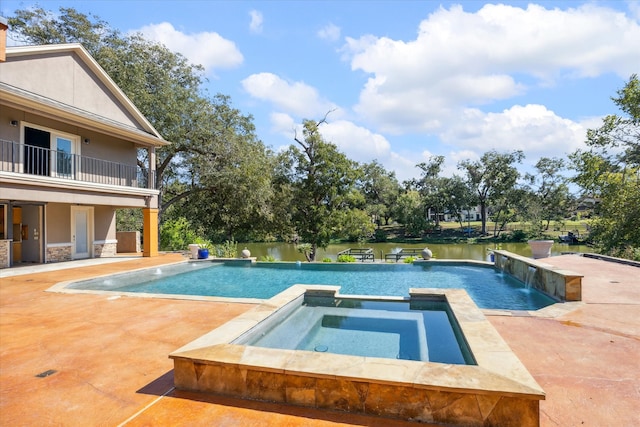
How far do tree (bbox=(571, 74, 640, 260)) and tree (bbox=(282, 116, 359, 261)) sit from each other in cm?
1239

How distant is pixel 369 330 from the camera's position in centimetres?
503

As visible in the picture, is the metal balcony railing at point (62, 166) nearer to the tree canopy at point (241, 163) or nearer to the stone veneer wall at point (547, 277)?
the tree canopy at point (241, 163)

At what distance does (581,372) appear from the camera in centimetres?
332

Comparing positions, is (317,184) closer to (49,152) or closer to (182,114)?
(182,114)

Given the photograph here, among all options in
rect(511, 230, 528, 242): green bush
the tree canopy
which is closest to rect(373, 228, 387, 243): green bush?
rect(511, 230, 528, 242): green bush

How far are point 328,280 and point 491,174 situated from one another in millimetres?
34831

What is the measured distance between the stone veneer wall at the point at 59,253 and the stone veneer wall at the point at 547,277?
1491cm

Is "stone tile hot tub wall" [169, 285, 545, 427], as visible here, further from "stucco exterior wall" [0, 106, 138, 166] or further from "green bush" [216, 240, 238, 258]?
"green bush" [216, 240, 238, 258]

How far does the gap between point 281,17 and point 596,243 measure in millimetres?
20064

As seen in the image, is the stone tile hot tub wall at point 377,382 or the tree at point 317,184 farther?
the tree at point 317,184

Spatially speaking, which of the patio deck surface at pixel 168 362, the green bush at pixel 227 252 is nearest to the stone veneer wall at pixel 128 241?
the green bush at pixel 227 252

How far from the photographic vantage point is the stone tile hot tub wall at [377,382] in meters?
2.44

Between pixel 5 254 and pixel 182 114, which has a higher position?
pixel 182 114

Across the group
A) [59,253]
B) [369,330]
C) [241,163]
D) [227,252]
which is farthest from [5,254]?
[369,330]
